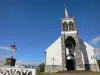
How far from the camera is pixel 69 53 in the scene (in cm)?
4216

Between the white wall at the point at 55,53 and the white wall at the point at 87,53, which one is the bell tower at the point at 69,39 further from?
the white wall at the point at 87,53

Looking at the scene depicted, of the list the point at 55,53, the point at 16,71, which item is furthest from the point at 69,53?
the point at 16,71

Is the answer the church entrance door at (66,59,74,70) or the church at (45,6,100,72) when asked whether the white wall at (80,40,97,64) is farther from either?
the church entrance door at (66,59,74,70)

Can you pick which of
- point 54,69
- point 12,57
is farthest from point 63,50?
point 12,57

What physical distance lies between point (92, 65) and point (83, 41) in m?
9.77

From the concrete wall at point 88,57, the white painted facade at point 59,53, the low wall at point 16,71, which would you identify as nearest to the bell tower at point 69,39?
the white painted facade at point 59,53

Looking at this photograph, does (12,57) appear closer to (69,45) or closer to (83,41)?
(69,45)

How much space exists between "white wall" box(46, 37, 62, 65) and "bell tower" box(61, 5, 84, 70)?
2.52m

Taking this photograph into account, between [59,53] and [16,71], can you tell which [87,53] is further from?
[16,71]

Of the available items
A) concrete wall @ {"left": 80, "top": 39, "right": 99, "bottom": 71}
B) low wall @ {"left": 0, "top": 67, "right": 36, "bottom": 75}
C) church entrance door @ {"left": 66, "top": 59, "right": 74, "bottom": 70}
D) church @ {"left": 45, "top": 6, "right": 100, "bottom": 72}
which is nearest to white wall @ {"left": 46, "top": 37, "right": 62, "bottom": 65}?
church @ {"left": 45, "top": 6, "right": 100, "bottom": 72}

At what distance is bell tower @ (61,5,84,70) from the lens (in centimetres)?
3765

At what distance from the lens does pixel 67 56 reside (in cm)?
4181

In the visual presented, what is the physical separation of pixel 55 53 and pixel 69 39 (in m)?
8.05

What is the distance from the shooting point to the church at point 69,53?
3891cm
